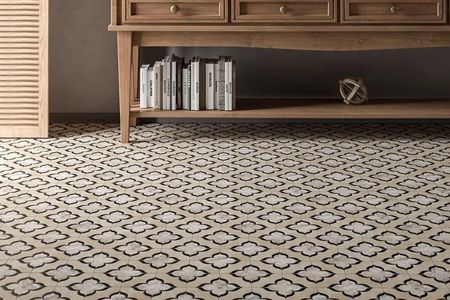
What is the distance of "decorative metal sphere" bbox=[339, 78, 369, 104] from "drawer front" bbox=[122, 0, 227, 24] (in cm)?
68

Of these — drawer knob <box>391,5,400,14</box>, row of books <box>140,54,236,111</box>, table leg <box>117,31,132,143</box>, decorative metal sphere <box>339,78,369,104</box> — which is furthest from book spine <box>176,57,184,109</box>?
drawer knob <box>391,5,400,14</box>

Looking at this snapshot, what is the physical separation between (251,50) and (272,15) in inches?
23.6

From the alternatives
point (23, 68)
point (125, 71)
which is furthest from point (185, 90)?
point (23, 68)

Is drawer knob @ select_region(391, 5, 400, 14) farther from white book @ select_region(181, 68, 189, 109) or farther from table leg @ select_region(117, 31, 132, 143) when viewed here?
table leg @ select_region(117, 31, 132, 143)

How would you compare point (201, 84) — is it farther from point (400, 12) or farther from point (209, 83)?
point (400, 12)

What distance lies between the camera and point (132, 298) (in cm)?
211

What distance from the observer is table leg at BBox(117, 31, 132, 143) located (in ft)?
12.0

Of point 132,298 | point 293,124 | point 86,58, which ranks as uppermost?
point 86,58

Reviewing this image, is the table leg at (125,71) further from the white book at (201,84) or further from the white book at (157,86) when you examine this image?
the white book at (201,84)

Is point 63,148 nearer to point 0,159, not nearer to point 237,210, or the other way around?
point 0,159

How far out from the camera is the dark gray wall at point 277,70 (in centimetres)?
421

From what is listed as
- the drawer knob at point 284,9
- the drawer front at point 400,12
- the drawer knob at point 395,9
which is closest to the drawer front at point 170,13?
the drawer knob at point 284,9

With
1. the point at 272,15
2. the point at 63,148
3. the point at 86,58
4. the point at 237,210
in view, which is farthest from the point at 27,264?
the point at 86,58

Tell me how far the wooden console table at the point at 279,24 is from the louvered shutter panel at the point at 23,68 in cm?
38
